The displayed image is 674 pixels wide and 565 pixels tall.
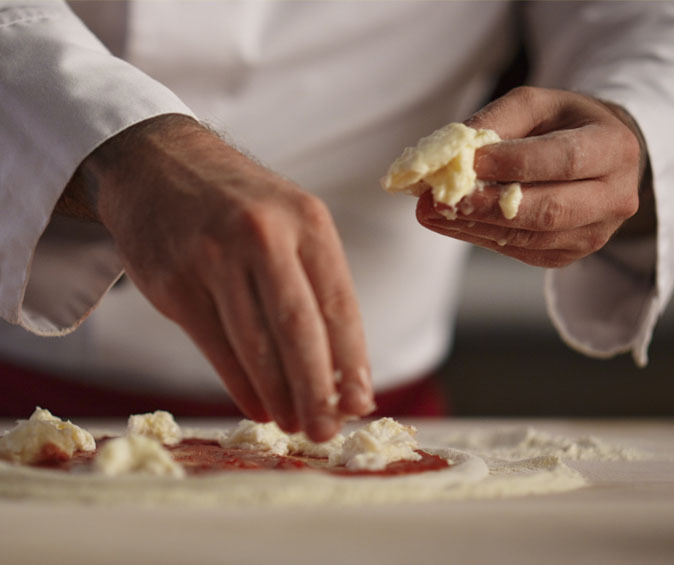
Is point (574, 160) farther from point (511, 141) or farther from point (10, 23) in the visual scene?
point (10, 23)

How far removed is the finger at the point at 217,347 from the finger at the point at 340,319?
52mm

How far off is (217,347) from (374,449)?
0.41 feet

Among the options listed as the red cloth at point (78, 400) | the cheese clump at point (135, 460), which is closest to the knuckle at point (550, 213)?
the cheese clump at point (135, 460)

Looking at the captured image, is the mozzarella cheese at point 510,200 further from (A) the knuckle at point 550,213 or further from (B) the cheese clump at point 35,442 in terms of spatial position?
(B) the cheese clump at point 35,442

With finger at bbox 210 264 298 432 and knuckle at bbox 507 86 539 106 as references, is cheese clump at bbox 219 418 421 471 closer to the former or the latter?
finger at bbox 210 264 298 432

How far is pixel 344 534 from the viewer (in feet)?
1.17

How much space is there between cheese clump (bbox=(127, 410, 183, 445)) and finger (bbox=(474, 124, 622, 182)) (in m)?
0.29

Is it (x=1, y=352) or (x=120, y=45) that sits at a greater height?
(x=120, y=45)

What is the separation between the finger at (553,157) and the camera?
1.65 feet

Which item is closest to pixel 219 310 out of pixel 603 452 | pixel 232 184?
pixel 232 184

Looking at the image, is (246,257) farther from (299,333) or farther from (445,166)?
(445,166)

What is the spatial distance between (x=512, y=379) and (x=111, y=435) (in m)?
1.51

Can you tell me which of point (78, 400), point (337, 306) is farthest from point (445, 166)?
point (78, 400)

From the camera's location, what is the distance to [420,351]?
3.39 ft
